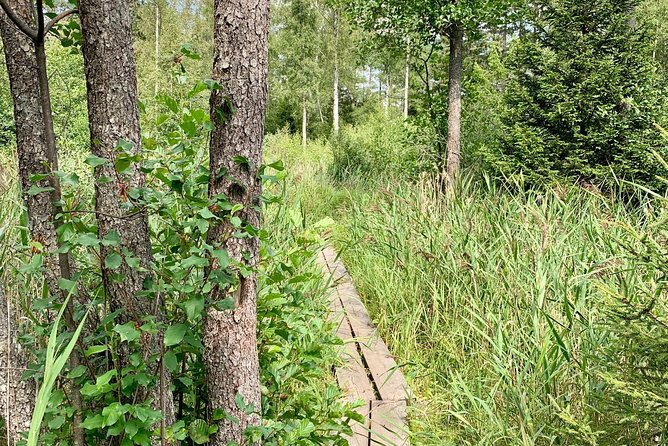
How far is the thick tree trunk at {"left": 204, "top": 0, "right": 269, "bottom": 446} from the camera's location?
1282 millimetres

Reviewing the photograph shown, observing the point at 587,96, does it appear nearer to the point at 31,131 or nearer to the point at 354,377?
the point at 354,377

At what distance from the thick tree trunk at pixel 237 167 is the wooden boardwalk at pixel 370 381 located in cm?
63

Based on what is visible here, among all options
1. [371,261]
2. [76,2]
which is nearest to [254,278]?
[76,2]

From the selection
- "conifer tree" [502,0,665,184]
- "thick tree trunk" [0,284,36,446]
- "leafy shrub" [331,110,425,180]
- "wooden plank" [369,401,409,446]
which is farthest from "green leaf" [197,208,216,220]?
"leafy shrub" [331,110,425,180]

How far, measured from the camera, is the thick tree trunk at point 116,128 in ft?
3.94

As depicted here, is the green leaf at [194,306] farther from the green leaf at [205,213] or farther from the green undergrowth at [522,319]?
the green undergrowth at [522,319]

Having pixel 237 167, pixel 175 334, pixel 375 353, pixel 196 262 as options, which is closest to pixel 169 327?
pixel 175 334

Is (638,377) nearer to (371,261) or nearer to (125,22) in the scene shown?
(125,22)

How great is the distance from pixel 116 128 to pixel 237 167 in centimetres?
31

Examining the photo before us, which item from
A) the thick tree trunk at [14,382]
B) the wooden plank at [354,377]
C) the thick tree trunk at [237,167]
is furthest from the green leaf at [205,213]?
the wooden plank at [354,377]

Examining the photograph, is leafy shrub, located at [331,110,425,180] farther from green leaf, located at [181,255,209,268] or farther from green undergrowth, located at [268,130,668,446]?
green leaf, located at [181,255,209,268]

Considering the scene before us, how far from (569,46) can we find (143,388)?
5.75 meters

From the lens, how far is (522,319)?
7.43 feet

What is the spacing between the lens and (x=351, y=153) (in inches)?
363
